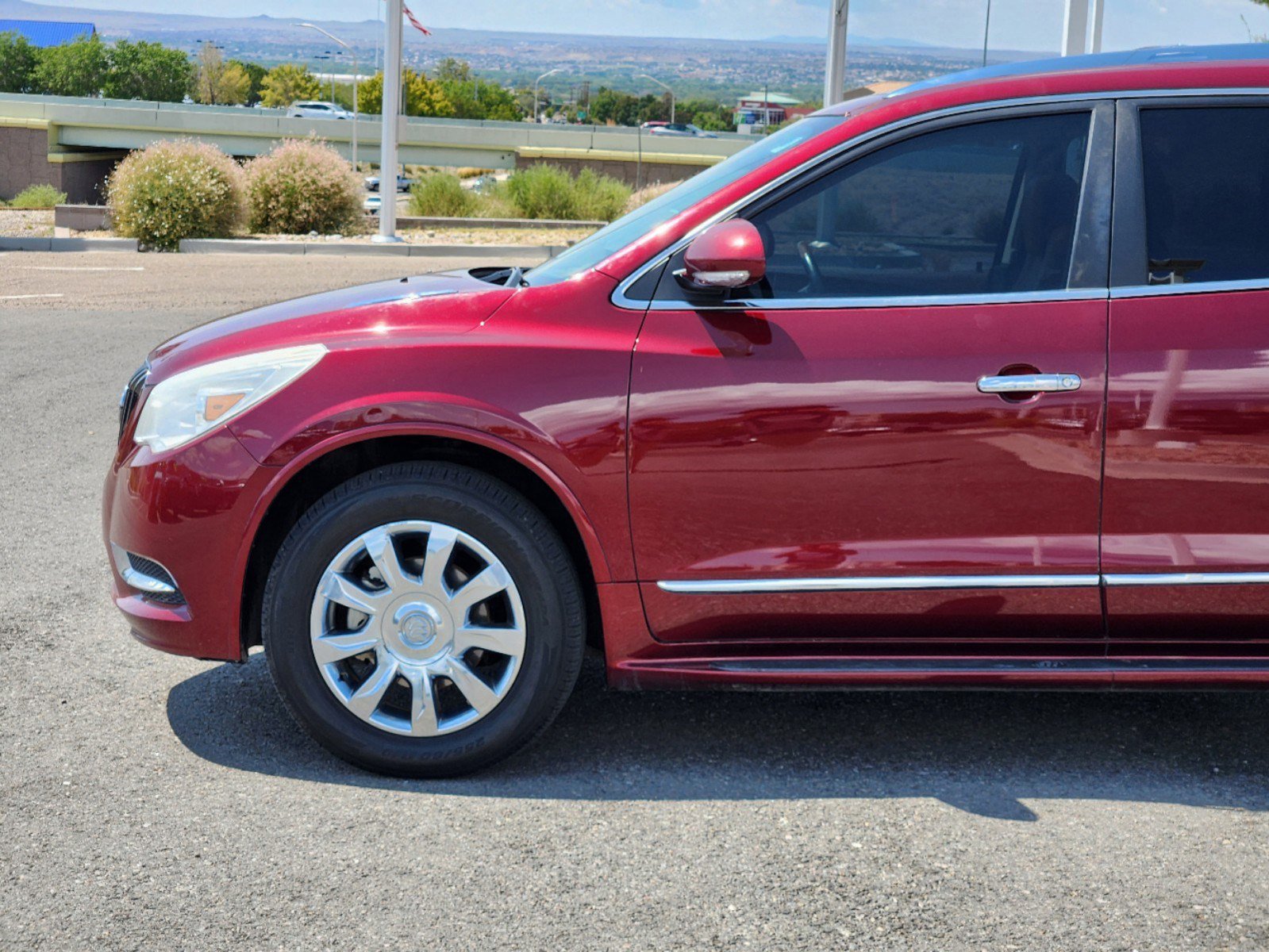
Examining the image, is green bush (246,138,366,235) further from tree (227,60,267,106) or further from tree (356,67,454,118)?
tree (227,60,267,106)

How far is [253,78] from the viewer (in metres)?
175

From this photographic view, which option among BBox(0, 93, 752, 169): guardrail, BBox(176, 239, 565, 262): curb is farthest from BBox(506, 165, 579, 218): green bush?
BBox(0, 93, 752, 169): guardrail

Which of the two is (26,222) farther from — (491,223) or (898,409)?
(898,409)

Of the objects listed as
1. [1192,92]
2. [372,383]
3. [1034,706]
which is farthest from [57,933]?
[1192,92]

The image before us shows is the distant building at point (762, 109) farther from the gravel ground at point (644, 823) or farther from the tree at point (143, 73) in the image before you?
the gravel ground at point (644, 823)

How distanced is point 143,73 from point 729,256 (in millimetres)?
148230

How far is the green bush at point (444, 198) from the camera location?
92.8 feet

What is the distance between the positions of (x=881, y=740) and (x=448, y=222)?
23.3 meters

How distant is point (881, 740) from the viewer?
399 cm

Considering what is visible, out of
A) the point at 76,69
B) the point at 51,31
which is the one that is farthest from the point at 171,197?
the point at 51,31

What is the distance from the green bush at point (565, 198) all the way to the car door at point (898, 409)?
23975mm

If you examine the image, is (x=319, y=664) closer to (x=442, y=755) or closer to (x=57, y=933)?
(x=442, y=755)

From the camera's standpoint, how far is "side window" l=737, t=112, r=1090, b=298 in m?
3.57

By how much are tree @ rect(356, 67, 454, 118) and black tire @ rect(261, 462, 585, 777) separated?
113 meters
